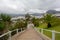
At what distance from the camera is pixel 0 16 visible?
3512 cm

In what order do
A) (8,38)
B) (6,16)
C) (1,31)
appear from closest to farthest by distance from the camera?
(8,38), (1,31), (6,16)

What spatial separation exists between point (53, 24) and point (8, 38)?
4947 centimetres

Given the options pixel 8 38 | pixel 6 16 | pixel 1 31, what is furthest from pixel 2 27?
pixel 6 16

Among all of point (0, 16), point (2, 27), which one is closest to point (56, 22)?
point (0, 16)

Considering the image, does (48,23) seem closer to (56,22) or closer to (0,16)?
(56,22)

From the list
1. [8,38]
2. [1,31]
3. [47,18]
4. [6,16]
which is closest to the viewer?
[8,38]

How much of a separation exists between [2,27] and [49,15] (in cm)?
4596

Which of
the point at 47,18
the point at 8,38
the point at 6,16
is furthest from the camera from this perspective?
the point at 47,18

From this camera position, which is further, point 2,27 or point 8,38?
point 2,27

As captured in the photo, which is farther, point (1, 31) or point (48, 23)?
point (48, 23)

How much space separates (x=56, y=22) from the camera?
6047 centimetres

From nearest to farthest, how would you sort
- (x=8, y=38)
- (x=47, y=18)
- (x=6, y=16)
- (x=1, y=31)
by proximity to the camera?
(x=8, y=38)
(x=1, y=31)
(x=6, y=16)
(x=47, y=18)

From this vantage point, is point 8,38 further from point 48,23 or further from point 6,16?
point 48,23

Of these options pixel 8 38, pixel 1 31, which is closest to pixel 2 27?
pixel 1 31
